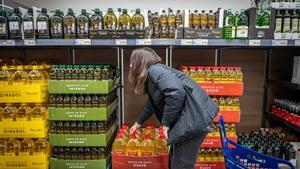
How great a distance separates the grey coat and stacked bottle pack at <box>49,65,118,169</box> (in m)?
0.74

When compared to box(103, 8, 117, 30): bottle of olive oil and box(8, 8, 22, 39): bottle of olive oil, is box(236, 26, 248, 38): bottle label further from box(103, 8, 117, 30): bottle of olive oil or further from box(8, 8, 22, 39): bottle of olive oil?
box(8, 8, 22, 39): bottle of olive oil

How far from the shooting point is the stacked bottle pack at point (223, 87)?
257 centimetres

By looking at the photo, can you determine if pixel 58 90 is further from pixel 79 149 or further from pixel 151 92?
pixel 151 92

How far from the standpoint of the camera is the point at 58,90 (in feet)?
7.97

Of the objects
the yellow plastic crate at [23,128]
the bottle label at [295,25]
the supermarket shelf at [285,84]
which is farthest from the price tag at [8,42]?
the supermarket shelf at [285,84]

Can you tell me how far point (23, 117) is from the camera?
2494mm

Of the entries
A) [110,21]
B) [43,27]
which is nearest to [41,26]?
[43,27]

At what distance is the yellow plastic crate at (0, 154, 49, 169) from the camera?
2511 millimetres

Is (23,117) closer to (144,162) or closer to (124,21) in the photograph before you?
(144,162)

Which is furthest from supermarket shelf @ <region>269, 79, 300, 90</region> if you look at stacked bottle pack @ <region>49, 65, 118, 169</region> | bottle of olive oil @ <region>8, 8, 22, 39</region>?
bottle of olive oil @ <region>8, 8, 22, 39</region>

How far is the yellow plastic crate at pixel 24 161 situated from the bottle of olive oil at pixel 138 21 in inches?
65.8

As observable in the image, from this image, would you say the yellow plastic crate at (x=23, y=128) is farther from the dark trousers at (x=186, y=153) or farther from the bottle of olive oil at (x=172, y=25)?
the bottle of olive oil at (x=172, y=25)

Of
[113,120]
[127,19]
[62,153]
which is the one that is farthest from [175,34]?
[62,153]

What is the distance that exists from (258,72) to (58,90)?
2.60 m
